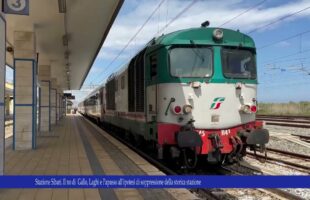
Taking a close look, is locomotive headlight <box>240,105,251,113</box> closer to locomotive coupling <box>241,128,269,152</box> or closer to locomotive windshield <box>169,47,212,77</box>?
locomotive coupling <box>241,128,269,152</box>

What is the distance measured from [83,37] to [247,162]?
33.5 ft

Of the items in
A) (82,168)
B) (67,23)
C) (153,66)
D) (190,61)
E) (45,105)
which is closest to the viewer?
(82,168)

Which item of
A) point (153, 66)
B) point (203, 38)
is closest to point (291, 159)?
point (203, 38)

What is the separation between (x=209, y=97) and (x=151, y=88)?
143 centimetres

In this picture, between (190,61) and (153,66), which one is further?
(153,66)

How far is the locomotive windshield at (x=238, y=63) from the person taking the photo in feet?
32.5

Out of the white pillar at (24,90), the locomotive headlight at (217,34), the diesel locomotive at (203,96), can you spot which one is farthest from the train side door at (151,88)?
the white pillar at (24,90)

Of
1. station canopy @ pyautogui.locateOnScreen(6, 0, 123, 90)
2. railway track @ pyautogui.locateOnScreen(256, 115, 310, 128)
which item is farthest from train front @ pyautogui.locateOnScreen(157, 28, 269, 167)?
railway track @ pyautogui.locateOnScreen(256, 115, 310, 128)

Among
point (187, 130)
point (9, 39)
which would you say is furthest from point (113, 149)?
point (9, 39)

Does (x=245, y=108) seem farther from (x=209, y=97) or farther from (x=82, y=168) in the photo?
(x=82, y=168)

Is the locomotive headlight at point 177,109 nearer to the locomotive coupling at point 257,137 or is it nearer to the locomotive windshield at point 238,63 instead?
the locomotive windshield at point 238,63

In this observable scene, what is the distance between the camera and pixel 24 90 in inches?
553

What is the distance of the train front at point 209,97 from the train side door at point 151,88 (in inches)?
11.3

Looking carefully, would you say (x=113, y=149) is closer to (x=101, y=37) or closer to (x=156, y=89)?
(x=156, y=89)
